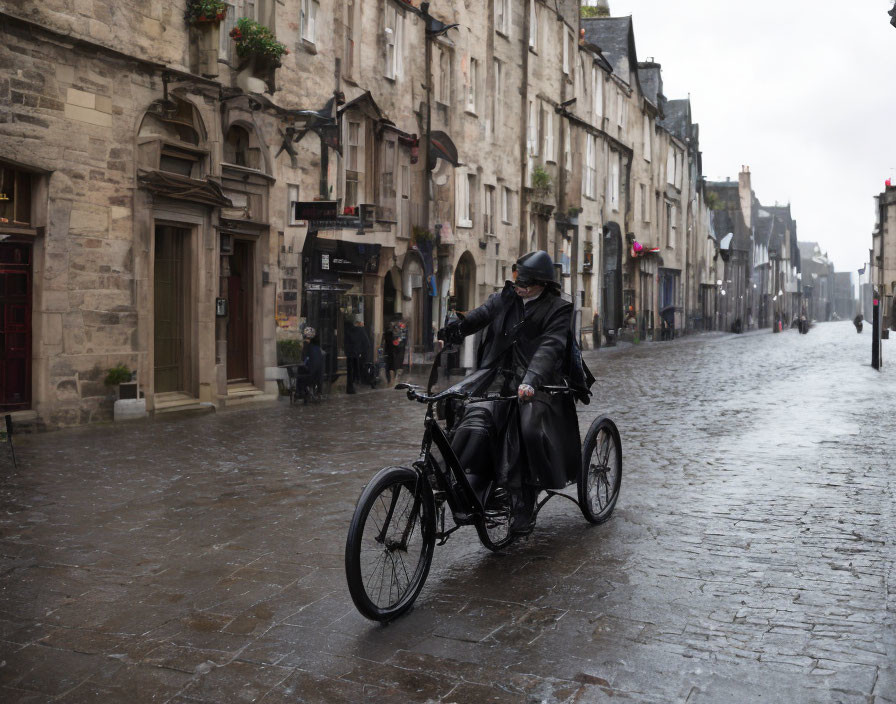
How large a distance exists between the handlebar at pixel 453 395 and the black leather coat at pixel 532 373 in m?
0.06

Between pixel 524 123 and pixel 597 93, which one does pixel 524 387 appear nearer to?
pixel 524 123

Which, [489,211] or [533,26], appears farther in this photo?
[533,26]

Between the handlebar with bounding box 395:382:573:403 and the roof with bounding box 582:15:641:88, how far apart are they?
4345 centimetres

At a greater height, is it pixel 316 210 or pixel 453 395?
pixel 316 210

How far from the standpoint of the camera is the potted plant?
1484cm

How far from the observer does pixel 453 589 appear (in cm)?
564

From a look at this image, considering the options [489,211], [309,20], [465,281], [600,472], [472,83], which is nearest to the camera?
[600,472]

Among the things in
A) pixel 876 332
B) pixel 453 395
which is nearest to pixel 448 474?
pixel 453 395

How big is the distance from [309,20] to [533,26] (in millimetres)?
16325

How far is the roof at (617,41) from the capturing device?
47625mm

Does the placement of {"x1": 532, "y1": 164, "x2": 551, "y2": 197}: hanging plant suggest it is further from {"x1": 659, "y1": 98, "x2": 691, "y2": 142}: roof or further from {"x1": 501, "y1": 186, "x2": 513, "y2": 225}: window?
{"x1": 659, "y1": 98, "x2": 691, "y2": 142}: roof

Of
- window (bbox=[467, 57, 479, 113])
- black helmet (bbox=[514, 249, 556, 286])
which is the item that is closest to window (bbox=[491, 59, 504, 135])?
window (bbox=[467, 57, 479, 113])

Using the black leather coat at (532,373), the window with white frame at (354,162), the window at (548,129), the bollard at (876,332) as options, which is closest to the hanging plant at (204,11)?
the window with white frame at (354,162)

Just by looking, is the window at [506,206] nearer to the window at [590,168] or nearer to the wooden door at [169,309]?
the window at [590,168]
